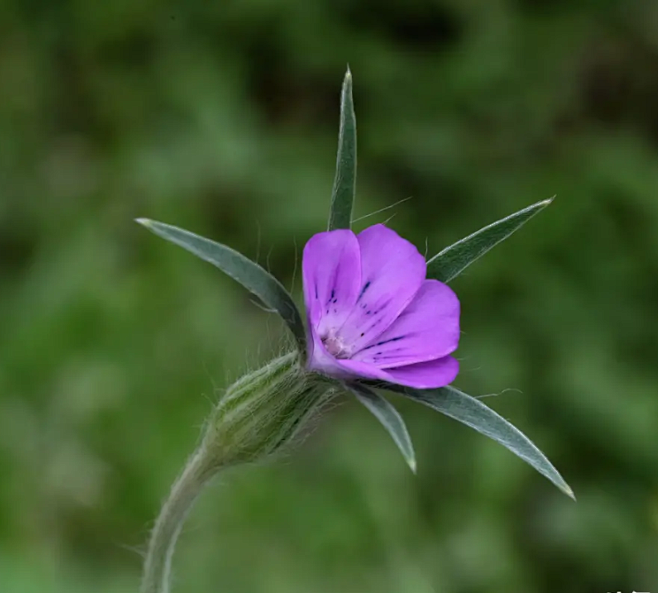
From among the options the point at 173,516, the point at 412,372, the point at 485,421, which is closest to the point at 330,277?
the point at 412,372

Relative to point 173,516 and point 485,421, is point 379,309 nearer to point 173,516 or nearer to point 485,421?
point 485,421

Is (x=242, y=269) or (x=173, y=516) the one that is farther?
(x=173, y=516)

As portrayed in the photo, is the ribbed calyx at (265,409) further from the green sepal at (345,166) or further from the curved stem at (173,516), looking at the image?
the green sepal at (345,166)

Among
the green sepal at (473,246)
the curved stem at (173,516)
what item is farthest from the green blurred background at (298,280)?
the green sepal at (473,246)

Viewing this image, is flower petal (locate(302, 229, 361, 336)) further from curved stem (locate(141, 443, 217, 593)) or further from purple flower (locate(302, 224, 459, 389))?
curved stem (locate(141, 443, 217, 593))

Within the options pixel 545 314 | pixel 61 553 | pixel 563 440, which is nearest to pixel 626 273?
pixel 545 314

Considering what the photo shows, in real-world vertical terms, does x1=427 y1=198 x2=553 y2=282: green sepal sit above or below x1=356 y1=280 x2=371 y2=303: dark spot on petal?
above

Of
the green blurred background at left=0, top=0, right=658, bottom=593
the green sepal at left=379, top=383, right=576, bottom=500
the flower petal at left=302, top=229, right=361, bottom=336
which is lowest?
the green blurred background at left=0, top=0, right=658, bottom=593

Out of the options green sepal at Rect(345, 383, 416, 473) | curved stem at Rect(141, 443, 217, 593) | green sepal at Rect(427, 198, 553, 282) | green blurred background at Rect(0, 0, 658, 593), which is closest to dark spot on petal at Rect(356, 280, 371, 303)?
green sepal at Rect(427, 198, 553, 282)
